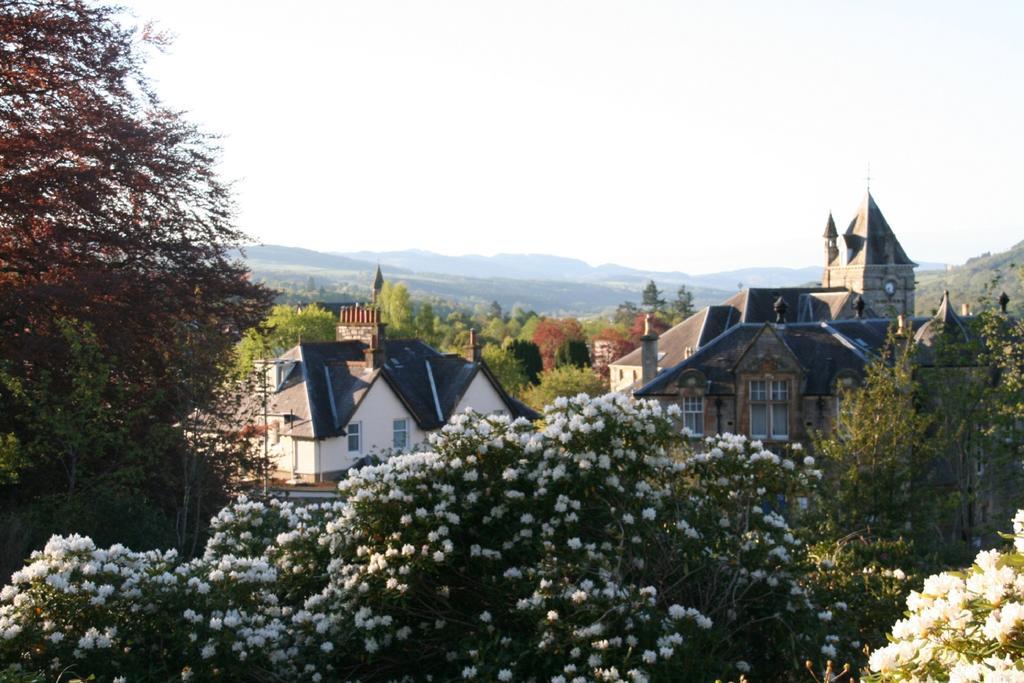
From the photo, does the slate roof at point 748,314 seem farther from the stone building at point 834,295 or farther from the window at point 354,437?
Result: the window at point 354,437

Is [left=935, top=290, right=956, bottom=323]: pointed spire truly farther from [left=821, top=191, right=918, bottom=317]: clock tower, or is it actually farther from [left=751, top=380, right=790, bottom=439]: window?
[left=821, top=191, right=918, bottom=317]: clock tower

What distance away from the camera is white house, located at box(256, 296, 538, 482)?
4350cm

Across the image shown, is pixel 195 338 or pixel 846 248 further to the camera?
pixel 846 248

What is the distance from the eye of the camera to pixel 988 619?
524cm

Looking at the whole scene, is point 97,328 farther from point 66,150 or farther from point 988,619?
point 988,619

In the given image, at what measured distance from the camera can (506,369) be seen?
268 ft

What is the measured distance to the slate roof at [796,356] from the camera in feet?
121

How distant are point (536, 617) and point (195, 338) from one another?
11.4 meters

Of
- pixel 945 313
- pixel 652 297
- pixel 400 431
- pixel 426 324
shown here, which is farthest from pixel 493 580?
pixel 652 297

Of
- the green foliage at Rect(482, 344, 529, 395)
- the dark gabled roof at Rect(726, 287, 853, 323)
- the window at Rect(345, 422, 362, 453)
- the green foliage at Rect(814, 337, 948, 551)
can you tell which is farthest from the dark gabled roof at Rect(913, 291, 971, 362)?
the green foliage at Rect(482, 344, 529, 395)

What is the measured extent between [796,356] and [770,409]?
2.04 metres

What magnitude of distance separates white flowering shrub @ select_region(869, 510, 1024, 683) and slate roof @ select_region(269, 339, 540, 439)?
125 feet

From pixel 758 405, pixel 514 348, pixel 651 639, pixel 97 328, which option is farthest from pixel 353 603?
pixel 514 348

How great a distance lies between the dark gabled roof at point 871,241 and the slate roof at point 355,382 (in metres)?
52.0
